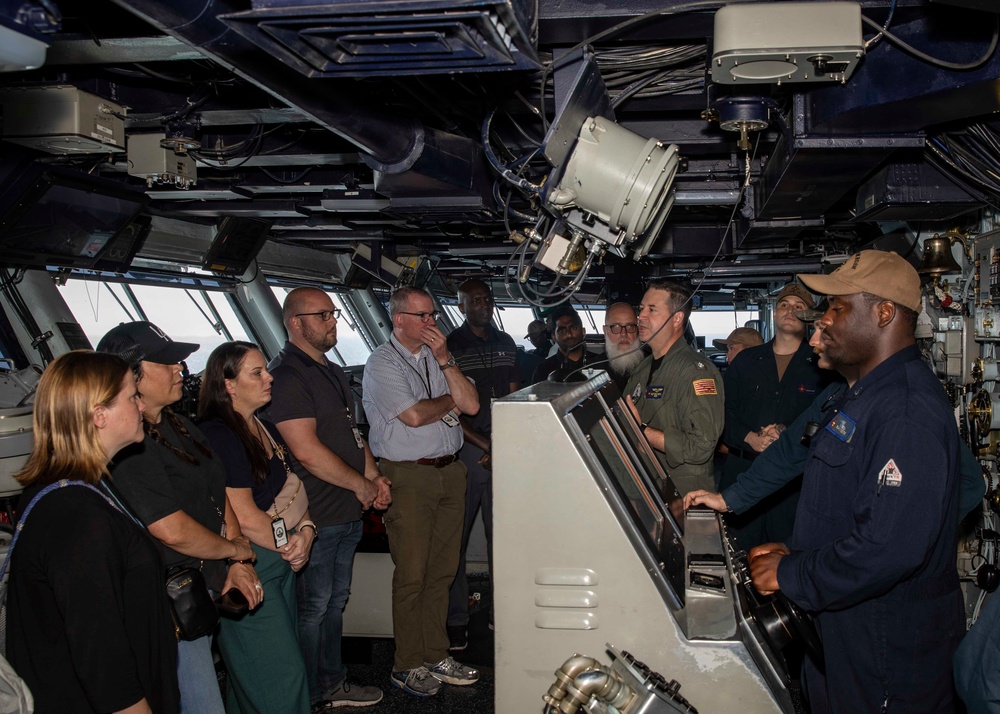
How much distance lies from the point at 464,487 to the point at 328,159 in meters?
1.68

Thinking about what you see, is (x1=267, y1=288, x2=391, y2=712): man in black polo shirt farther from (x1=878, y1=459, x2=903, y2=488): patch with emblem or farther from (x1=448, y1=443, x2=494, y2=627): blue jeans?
(x1=878, y1=459, x2=903, y2=488): patch with emblem

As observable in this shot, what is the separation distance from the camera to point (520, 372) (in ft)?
15.1

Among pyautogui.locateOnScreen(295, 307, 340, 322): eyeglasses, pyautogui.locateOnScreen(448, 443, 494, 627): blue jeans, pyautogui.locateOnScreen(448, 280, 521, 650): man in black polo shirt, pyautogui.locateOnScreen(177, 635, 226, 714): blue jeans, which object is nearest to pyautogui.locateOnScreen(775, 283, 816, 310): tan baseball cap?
pyautogui.locateOnScreen(448, 280, 521, 650): man in black polo shirt

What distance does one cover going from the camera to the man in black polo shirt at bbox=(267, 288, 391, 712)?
3174 mm

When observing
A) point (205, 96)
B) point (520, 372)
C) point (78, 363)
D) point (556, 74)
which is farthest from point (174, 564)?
point (520, 372)

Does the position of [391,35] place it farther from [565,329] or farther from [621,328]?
[565,329]

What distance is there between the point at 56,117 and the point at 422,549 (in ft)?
7.30

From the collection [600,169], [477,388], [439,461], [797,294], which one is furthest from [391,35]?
[797,294]

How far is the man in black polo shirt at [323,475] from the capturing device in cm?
317

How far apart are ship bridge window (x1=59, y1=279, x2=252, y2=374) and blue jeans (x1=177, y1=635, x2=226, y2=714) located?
3542 mm

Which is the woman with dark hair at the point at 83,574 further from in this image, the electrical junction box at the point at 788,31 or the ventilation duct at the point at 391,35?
the electrical junction box at the point at 788,31

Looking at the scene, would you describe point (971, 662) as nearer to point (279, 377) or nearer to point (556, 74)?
point (556, 74)

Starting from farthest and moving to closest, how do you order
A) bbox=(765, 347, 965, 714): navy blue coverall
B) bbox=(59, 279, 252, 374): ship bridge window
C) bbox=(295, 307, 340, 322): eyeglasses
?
1. bbox=(59, 279, 252, 374): ship bridge window
2. bbox=(295, 307, 340, 322): eyeglasses
3. bbox=(765, 347, 965, 714): navy blue coverall

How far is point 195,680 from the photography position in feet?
7.38
